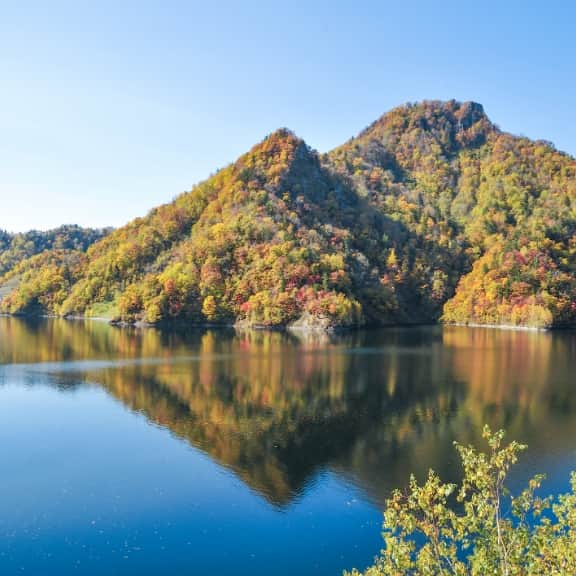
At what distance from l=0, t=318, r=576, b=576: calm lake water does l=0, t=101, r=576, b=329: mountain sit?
65.0m

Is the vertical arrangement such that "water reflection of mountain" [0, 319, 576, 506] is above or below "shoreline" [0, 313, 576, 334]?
below

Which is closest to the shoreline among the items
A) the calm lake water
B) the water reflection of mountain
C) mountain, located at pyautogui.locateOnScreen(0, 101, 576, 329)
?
mountain, located at pyautogui.locateOnScreen(0, 101, 576, 329)

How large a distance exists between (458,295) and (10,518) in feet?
508

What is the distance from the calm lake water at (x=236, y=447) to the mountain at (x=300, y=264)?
2558 inches

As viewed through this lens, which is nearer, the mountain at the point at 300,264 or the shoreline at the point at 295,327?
the shoreline at the point at 295,327

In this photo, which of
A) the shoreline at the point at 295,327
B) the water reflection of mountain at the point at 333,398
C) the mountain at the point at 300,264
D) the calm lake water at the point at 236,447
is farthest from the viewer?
the mountain at the point at 300,264

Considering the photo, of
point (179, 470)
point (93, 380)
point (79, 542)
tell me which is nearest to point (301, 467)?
point (179, 470)

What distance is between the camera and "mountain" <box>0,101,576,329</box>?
459 ft

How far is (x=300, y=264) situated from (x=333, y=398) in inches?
3688

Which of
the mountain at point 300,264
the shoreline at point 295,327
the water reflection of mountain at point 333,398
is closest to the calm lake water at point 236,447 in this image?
the water reflection of mountain at point 333,398

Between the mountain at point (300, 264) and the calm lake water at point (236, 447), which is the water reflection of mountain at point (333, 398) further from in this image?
the mountain at point (300, 264)

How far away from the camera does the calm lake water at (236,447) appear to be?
23625mm

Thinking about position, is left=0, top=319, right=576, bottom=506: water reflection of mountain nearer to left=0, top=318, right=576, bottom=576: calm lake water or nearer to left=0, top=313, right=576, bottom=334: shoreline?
left=0, top=318, right=576, bottom=576: calm lake water

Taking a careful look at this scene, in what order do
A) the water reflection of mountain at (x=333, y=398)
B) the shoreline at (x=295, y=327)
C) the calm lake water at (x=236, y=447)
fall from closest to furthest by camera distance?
the calm lake water at (x=236, y=447)
the water reflection of mountain at (x=333, y=398)
the shoreline at (x=295, y=327)
